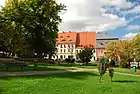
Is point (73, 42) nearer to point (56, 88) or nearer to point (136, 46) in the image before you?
point (136, 46)

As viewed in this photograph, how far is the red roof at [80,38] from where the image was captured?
12497cm

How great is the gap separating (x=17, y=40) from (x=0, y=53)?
413 inches

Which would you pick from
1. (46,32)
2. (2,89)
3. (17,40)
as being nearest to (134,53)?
(46,32)

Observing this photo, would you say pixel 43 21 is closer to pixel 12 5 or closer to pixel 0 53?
pixel 12 5

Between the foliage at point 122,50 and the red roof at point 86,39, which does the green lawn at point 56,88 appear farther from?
the red roof at point 86,39

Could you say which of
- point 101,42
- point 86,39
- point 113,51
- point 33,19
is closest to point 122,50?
point 113,51

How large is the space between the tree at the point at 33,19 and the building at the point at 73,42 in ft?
215

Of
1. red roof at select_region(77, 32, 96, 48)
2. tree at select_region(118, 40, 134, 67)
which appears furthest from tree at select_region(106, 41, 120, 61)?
red roof at select_region(77, 32, 96, 48)

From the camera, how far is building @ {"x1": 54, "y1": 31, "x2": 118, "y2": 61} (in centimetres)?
12388

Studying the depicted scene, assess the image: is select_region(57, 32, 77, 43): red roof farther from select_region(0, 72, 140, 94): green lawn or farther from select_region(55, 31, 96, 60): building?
select_region(0, 72, 140, 94): green lawn

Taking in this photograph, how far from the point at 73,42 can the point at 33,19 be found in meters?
72.4

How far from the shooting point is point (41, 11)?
179 ft

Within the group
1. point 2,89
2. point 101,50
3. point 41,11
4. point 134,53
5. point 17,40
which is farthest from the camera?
point 101,50

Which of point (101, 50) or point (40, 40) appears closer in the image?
point (40, 40)
